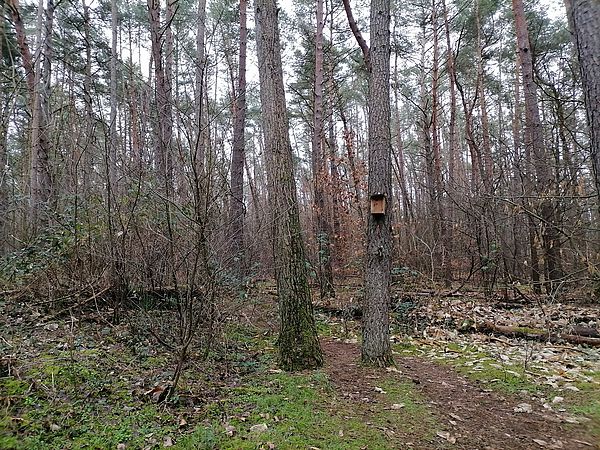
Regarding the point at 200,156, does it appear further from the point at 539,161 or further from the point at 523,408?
the point at 539,161

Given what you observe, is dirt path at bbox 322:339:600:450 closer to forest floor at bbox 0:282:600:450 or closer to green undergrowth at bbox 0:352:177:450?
forest floor at bbox 0:282:600:450

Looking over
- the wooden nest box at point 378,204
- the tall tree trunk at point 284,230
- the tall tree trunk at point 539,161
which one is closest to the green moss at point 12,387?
the tall tree trunk at point 284,230

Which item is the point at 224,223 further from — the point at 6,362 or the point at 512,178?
the point at 512,178

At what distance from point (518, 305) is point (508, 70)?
1517 cm

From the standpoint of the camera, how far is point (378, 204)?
449 centimetres

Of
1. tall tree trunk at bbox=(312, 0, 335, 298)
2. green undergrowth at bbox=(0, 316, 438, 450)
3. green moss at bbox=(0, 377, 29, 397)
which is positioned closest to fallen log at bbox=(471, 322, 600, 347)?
green undergrowth at bbox=(0, 316, 438, 450)

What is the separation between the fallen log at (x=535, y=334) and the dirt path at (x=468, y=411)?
190 cm

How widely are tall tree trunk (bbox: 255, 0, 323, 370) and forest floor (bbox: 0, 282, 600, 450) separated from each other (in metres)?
0.30

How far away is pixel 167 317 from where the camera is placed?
4543 millimetres

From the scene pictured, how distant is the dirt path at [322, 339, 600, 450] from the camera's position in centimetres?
295

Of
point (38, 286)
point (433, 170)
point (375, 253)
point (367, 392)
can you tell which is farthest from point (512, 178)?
point (38, 286)

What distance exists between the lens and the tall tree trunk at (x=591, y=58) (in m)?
2.32

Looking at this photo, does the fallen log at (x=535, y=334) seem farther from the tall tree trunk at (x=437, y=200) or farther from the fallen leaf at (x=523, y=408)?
the tall tree trunk at (x=437, y=200)

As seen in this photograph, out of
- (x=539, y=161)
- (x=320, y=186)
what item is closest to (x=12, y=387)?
(x=320, y=186)
